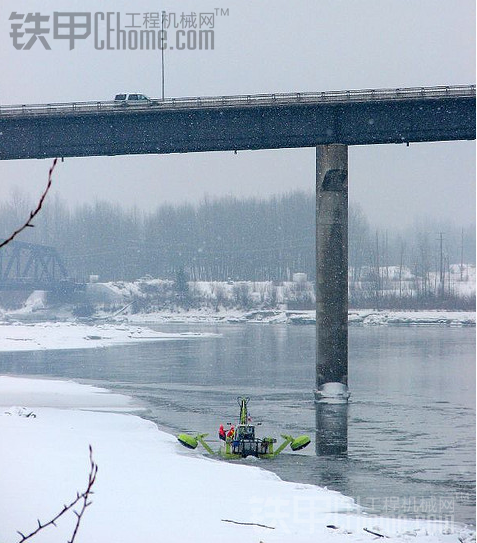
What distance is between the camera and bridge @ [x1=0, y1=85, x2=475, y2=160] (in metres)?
50.1

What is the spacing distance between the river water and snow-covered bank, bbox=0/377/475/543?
1.77 metres

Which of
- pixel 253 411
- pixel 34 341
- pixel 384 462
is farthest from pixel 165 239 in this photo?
pixel 384 462

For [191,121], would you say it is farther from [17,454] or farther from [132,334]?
[132,334]

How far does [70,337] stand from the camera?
109688mm

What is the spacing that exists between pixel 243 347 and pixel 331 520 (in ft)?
232

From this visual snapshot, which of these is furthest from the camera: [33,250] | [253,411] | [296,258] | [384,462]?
[296,258]

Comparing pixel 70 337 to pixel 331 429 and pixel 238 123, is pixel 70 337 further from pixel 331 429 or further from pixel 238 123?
pixel 331 429

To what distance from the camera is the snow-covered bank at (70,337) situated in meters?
99.8

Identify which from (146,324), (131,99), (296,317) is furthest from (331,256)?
(146,324)

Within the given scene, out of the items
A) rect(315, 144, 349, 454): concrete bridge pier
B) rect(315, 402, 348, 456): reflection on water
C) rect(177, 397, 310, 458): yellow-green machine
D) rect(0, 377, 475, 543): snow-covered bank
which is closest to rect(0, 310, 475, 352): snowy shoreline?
rect(315, 144, 349, 454): concrete bridge pier

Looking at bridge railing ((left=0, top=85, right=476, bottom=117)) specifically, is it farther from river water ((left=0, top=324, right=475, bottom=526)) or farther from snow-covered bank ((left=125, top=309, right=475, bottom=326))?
snow-covered bank ((left=125, top=309, right=475, bottom=326))

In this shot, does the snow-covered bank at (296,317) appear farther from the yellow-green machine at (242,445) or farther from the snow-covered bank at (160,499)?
the snow-covered bank at (160,499)

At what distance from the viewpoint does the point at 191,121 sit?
171 feet

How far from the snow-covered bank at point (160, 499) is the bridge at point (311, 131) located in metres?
20.8
